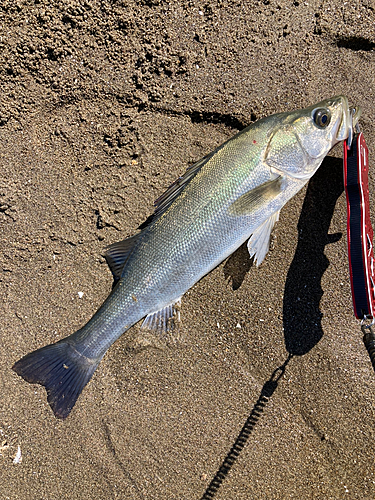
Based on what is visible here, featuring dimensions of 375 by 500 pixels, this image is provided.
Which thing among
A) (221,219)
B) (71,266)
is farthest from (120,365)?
(221,219)

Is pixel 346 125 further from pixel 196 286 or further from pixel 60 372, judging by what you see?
pixel 60 372

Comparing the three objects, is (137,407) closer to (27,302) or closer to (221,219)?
(27,302)

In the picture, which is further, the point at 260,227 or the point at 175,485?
the point at 175,485

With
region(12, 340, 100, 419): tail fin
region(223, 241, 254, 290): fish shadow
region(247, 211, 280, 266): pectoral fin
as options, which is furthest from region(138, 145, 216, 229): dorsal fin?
region(12, 340, 100, 419): tail fin

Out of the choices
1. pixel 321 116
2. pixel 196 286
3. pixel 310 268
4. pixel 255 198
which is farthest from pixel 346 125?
pixel 196 286

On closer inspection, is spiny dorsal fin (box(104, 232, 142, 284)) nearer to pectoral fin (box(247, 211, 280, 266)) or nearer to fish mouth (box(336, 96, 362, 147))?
pectoral fin (box(247, 211, 280, 266))
